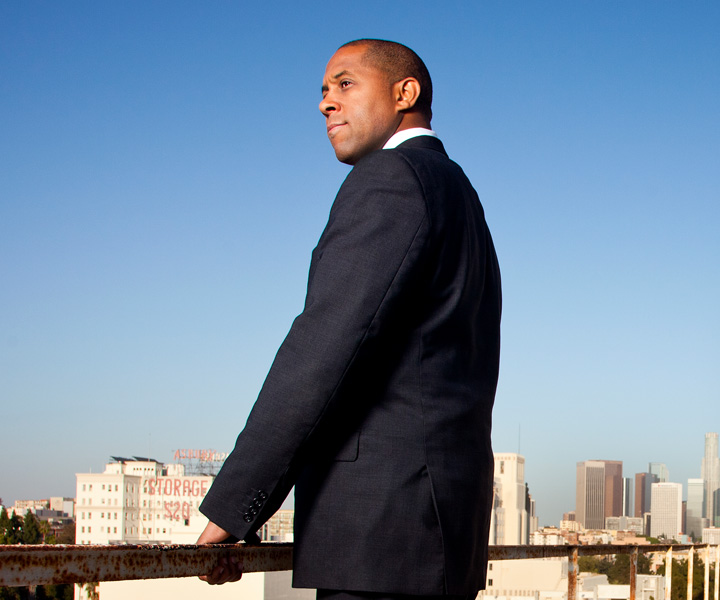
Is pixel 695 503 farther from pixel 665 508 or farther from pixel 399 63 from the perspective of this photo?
pixel 399 63

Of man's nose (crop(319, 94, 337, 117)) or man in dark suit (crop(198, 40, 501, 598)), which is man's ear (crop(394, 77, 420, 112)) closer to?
man's nose (crop(319, 94, 337, 117))

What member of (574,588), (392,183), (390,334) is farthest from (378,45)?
(574,588)

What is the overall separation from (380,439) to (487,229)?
0.57 metres

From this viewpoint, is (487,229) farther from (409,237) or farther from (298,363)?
(298,363)

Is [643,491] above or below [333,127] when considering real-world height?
below

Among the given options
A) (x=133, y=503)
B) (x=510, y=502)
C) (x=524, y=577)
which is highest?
(x=510, y=502)

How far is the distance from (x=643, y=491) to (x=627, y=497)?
169 inches

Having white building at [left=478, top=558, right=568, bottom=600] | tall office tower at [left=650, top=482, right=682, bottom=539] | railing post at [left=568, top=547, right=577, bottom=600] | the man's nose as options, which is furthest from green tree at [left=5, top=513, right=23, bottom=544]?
tall office tower at [left=650, top=482, right=682, bottom=539]

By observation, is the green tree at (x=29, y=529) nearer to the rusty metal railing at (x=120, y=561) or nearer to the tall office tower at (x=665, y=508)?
the rusty metal railing at (x=120, y=561)

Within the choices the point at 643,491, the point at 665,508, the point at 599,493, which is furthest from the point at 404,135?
the point at 599,493

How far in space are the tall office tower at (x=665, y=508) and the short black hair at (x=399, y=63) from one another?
16721 cm

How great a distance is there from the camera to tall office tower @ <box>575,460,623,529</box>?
611 feet

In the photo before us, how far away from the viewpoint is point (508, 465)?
10194cm

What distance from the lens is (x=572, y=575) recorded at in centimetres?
326
